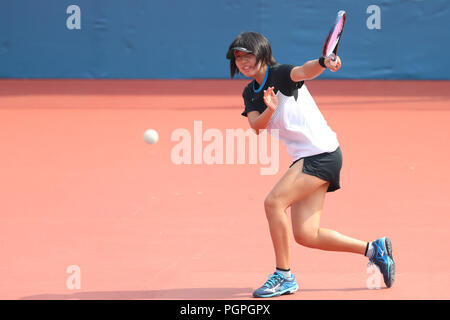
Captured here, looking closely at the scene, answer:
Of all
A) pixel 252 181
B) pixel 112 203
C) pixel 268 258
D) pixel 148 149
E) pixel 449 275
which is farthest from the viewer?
pixel 148 149

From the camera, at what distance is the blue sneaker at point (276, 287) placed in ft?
14.3

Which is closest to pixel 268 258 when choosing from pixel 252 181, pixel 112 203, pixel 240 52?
pixel 240 52

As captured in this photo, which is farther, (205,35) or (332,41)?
(205,35)

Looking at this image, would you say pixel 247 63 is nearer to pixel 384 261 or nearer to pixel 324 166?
pixel 324 166

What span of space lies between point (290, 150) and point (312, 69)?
616 mm

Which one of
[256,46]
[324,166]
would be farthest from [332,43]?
[324,166]

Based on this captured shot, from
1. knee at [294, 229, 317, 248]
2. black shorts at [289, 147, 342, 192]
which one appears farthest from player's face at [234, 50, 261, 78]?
knee at [294, 229, 317, 248]

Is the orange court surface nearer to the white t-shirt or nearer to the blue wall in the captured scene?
the white t-shirt

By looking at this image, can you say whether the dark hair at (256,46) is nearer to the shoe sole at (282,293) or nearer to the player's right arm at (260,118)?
the player's right arm at (260,118)

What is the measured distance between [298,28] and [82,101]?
5.03 meters

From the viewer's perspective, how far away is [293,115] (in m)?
4.38

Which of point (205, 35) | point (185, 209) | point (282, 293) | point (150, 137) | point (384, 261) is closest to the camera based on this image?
point (282, 293)

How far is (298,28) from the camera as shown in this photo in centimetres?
1647

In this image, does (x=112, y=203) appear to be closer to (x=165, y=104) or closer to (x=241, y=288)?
(x=241, y=288)
